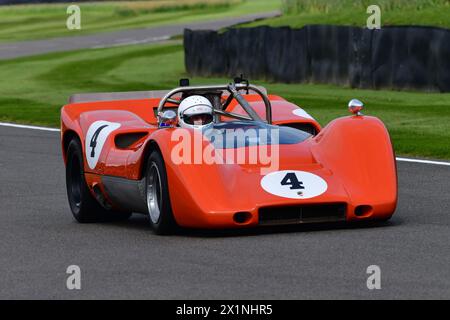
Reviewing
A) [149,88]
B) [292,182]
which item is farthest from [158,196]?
[149,88]

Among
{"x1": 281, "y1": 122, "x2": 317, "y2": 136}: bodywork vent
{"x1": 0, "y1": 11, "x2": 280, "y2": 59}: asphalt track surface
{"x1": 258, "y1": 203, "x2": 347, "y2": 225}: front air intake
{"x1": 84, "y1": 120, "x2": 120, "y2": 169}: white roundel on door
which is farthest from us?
{"x1": 0, "y1": 11, "x2": 280, "y2": 59}: asphalt track surface

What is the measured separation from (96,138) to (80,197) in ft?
1.99

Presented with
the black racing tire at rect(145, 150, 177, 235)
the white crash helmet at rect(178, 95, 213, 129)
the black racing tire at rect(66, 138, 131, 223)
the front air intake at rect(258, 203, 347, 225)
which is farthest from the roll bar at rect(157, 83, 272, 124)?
the front air intake at rect(258, 203, 347, 225)

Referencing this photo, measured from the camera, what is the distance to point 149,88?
28.0m

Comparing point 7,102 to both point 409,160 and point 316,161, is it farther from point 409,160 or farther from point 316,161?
point 316,161

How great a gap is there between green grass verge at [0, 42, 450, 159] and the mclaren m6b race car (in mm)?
5329

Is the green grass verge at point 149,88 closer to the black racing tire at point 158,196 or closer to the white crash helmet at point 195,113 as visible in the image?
the white crash helmet at point 195,113

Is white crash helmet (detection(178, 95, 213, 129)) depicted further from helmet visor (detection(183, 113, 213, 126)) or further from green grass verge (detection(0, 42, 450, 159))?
green grass verge (detection(0, 42, 450, 159))

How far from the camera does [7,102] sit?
26719 millimetres

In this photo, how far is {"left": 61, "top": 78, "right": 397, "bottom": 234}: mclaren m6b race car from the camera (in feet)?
29.5

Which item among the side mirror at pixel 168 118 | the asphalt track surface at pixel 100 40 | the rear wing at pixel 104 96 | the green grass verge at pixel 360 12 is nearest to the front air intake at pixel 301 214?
the side mirror at pixel 168 118

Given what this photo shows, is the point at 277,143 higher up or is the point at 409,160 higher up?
the point at 277,143

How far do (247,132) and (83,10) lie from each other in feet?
194
